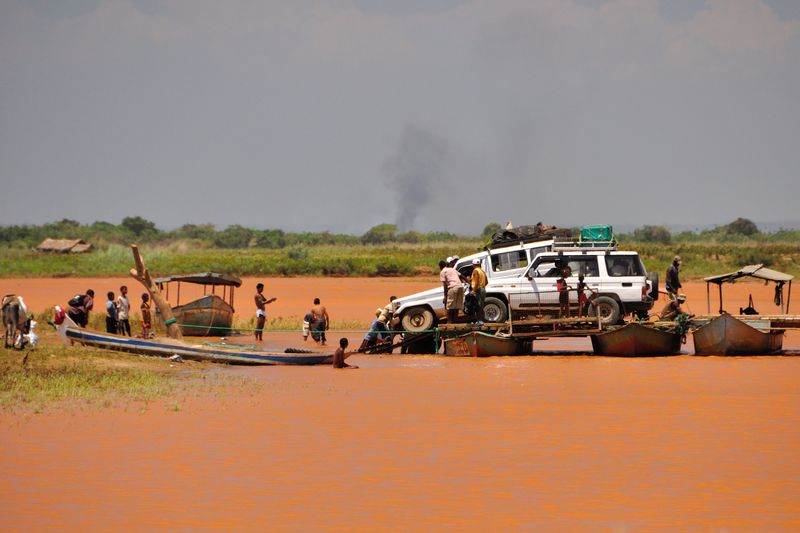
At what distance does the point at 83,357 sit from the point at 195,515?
11484mm

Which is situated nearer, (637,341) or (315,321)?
(637,341)

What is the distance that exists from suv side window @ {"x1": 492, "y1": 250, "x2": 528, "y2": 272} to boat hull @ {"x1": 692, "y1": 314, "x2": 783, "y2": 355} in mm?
3895

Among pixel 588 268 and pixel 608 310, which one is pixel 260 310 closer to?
pixel 588 268

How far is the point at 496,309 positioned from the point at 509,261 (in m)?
1.31

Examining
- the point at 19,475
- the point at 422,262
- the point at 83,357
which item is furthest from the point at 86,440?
the point at 422,262

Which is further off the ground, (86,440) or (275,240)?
(275,240)

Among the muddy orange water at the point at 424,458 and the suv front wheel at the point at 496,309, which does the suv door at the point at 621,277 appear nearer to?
the suv front wheel at the point at 496,309

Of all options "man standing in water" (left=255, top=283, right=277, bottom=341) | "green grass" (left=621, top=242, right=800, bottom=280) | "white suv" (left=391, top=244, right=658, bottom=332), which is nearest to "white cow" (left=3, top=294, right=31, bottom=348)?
"man standing in water" (left=255, top=283, right=277, bottom=341)

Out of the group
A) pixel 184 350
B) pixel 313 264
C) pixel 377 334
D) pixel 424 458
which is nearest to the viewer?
pixel 424 458

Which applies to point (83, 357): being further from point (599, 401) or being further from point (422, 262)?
point (422, 262)

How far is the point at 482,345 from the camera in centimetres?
2459

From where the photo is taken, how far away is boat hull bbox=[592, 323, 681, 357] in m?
Result: 24.2

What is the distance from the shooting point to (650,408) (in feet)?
58.7

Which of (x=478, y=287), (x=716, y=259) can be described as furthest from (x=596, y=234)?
(x=716, y=259)
